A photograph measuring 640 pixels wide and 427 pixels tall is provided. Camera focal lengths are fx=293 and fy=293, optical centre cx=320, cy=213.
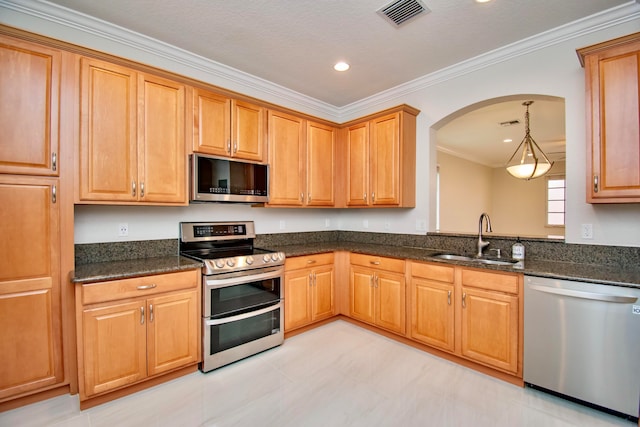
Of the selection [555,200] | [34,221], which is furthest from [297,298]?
[555,200]

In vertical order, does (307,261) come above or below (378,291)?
above

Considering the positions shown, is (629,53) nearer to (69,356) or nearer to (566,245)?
(566,245)

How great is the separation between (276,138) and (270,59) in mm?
764

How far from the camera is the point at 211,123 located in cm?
268

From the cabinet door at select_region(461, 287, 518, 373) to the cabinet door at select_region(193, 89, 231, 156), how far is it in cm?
252

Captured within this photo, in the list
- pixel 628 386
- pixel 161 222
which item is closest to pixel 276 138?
pixel 161 222

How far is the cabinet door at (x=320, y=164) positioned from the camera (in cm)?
354

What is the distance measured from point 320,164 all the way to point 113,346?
8.68 feet

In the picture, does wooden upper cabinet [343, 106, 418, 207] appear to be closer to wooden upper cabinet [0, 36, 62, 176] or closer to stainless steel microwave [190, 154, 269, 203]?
stainless steel microwave [190, 154, 269, 203]

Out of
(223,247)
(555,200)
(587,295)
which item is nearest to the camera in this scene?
(587,295)

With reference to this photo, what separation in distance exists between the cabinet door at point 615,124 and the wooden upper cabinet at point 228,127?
2.71m

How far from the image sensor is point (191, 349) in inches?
91.4

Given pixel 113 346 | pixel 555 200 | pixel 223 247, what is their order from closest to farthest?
pixel 113 346 → pixel 223 247 → pixel 555 200

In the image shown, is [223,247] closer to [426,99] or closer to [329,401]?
[329,401]
